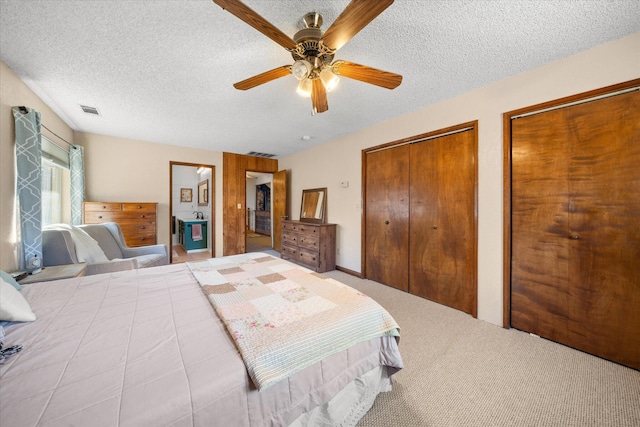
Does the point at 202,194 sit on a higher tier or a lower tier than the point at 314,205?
higher

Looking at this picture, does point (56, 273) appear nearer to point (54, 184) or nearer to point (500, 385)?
point (54, 184)

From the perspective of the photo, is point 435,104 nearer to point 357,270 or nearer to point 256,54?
point 256,54

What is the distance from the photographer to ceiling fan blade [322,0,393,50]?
44.8 inches

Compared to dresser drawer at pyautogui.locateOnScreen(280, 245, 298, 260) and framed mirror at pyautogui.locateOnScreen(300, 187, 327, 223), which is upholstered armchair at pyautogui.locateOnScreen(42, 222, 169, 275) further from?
framed mirror at pyautogui.locateOnScreen(300, 187, 327, 223)

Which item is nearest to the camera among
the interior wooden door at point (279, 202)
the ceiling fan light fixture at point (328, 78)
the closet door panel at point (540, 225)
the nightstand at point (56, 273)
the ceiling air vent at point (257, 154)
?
the ceiling fan light fixture at point (328, 78)

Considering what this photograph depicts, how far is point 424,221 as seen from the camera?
2.94 meters

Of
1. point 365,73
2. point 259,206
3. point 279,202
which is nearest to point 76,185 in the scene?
point 279,202

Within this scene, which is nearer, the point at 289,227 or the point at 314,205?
the point at 314,205

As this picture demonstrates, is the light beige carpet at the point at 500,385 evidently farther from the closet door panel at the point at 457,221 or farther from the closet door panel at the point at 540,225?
the closet door panel at the point at 457,221

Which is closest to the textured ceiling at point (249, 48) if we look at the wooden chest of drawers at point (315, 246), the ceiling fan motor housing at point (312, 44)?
the ceiling fan motor housing at point (312, 44)

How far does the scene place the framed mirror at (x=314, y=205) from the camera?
14.8ft

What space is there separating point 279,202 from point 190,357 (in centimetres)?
504

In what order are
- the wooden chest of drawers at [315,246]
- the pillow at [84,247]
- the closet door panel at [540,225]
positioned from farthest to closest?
1. the wooden chest of drawers at [315,246]
2. the pillow at [84,247]
3. the closet door panel at [540,225]

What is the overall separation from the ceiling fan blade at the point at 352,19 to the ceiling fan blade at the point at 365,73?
18 centimetres
